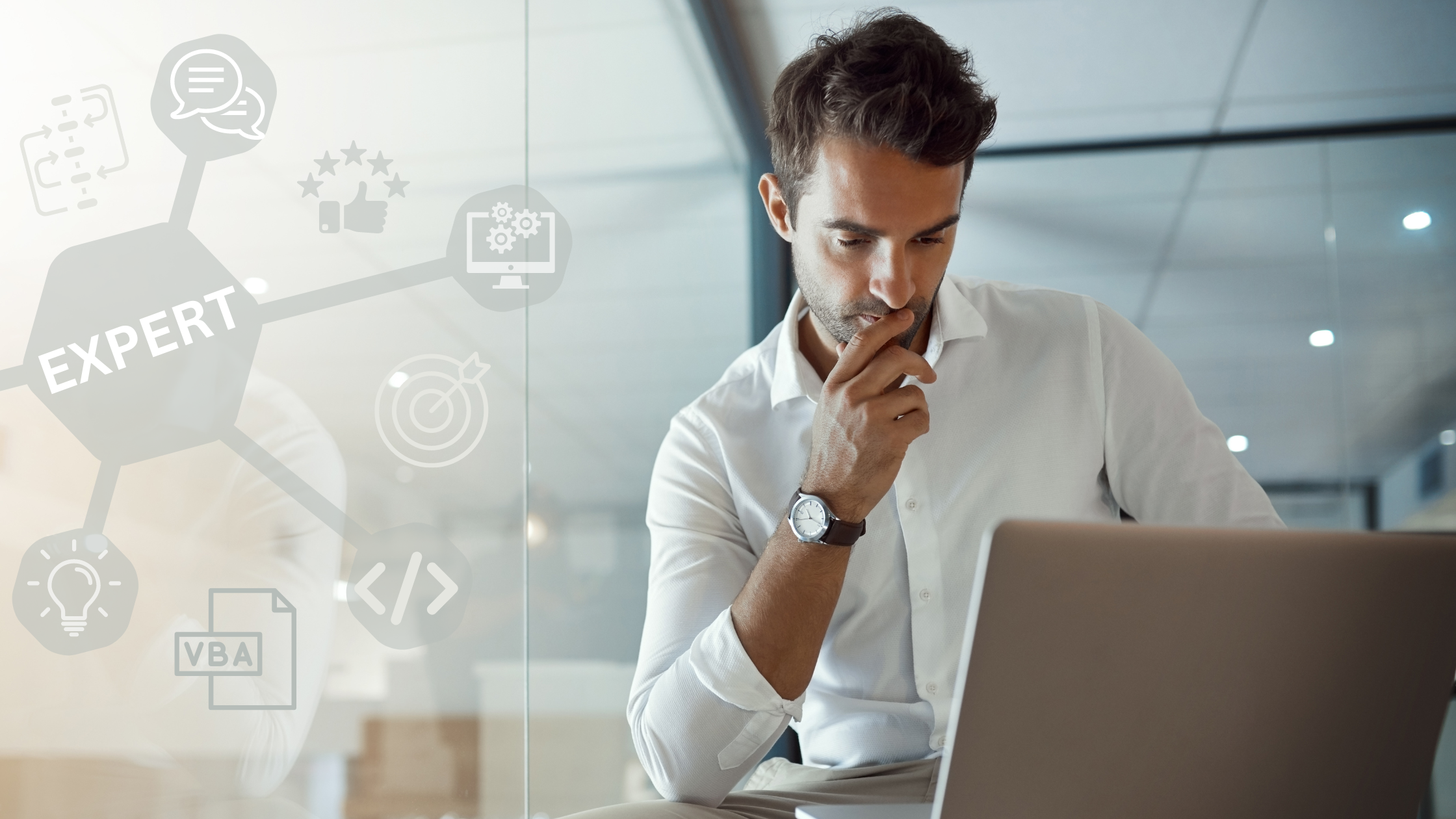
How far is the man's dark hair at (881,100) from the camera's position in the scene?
126 cm

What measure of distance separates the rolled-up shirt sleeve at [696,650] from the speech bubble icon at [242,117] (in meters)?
0.66

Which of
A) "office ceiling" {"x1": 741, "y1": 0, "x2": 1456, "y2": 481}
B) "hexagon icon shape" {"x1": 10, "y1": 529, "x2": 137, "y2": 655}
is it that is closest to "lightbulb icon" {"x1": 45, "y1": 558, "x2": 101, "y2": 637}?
"hexagon icon shape" {"x1": 10, "y1": 529, "x2": 137, "y2": 655}

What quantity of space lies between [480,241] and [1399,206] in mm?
3165

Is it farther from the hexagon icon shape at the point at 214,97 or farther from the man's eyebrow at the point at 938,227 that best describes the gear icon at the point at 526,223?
the man's eyebrow at the point at 938,227

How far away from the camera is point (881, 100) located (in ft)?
4.15

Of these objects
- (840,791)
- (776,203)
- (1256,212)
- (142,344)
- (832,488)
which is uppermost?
(1256,212)

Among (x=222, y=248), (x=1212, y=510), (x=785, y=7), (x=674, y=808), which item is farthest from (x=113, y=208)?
(x=785, y=7)

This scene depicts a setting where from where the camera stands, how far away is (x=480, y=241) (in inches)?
50.9

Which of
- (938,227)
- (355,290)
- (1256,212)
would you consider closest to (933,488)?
(938,227)

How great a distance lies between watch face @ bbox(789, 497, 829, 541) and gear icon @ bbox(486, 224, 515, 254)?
1.71 ft

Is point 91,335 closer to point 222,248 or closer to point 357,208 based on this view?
point 222,248

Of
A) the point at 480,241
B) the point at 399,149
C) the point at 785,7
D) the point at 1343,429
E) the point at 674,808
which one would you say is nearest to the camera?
the point at 674,808

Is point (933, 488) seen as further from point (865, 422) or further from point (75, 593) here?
point (75, 593)
